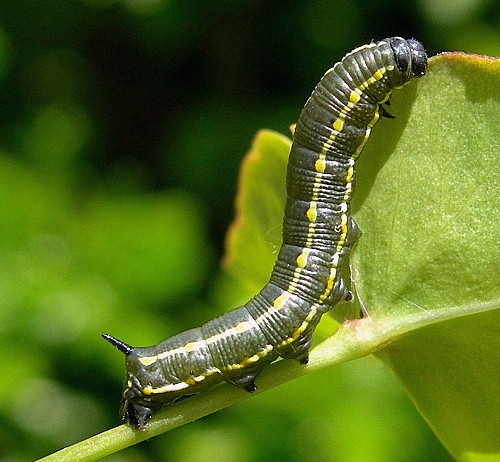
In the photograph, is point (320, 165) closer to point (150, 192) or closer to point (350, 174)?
point (350, 174)

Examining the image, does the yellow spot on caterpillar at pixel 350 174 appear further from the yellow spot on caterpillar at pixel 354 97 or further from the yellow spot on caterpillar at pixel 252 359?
the yellow spot on caterpillar at pixel 252 359

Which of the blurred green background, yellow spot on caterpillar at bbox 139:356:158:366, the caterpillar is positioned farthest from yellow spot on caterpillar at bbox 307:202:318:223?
the blurred green background

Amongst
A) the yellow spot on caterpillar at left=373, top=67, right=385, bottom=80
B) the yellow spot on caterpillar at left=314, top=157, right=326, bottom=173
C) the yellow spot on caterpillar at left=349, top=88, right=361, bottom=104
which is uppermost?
the yellow spot on caterpillar at left=373, top=67, right=385, bottom=80

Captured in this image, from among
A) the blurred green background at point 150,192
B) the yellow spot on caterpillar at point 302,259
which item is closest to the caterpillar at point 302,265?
the yellow spot on caterpillar at point 302,259

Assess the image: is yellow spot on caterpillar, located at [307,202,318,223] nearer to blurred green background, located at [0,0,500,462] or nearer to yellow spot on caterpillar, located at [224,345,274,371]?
yellow spot on caterpillar, located at [224,345,274,371]

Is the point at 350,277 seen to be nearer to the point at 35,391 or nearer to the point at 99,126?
the point at 35,391

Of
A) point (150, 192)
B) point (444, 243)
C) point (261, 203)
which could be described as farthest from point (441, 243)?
point (150, 192)
